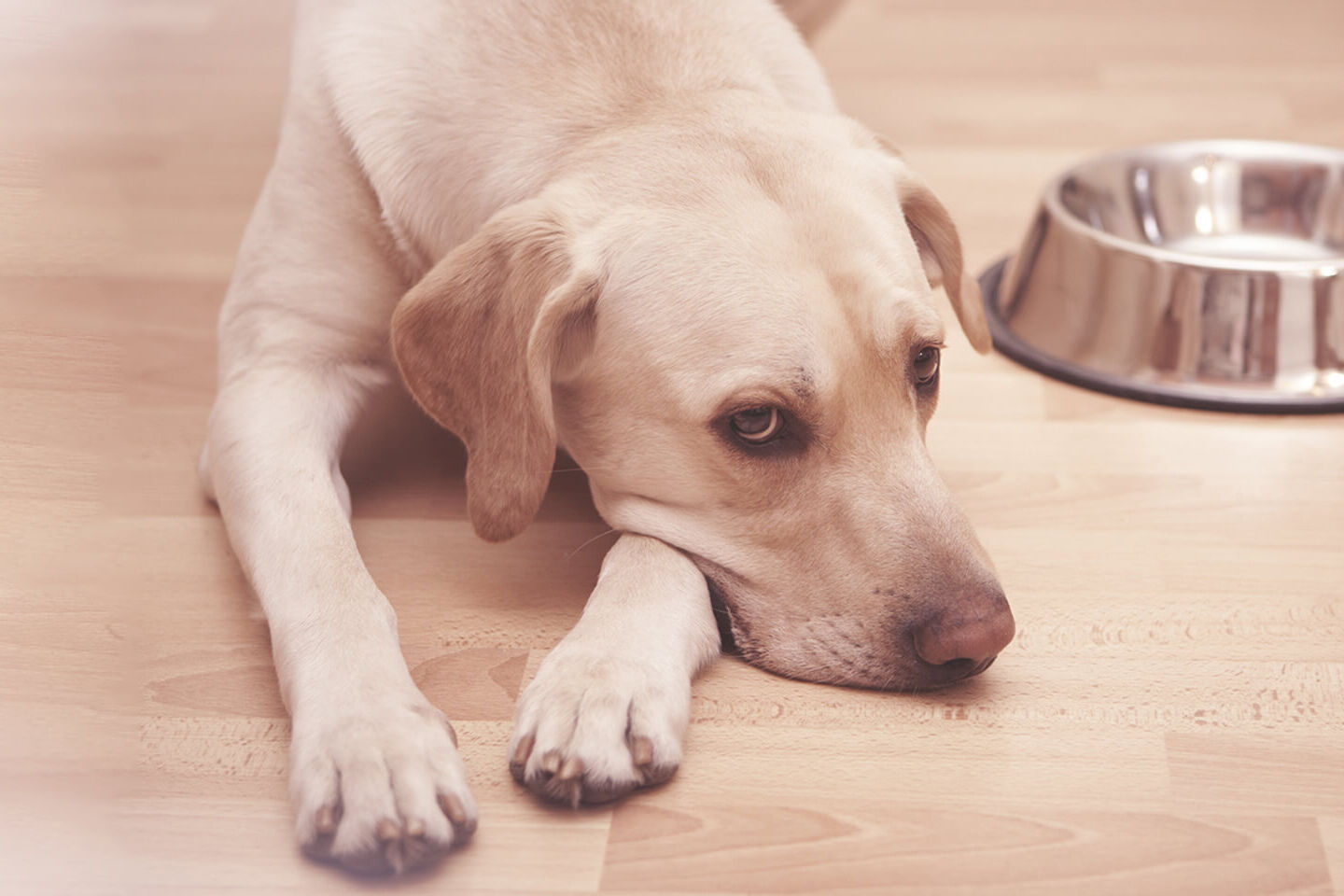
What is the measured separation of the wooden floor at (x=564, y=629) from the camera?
1.55 m

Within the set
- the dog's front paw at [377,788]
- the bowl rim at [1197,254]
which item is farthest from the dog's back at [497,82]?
the bowl rim at [1197,254]

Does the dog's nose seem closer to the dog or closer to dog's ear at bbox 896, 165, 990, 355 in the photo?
the dog

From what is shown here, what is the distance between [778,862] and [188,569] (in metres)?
1.05

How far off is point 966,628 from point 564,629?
0.56m

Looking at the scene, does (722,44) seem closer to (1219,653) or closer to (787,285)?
(787,285)

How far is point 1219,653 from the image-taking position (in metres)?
1.97

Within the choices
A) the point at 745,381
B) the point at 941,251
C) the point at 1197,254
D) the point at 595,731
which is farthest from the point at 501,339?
the point at 1197,254

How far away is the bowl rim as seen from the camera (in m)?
2.64

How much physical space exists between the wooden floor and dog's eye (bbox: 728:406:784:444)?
1.05 feet

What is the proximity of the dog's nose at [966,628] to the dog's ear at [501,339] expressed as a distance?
51 centimetres

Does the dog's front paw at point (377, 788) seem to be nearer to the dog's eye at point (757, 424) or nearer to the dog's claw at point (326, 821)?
the dog's claw at point (326, 821)

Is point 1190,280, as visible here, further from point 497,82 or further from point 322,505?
point 322,505

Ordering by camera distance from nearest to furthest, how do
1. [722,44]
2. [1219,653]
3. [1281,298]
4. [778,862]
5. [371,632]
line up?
[778,862], [371,632], [1219,653], [722,44], [1281,298]

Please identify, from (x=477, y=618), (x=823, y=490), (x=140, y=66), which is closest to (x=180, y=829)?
(x=477, y=618)
